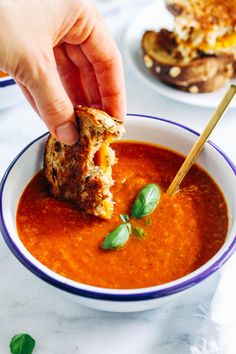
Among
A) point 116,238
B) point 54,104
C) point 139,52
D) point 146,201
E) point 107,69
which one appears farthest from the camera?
point 139,52

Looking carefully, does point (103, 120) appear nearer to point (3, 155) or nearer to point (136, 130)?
point (136, 130)

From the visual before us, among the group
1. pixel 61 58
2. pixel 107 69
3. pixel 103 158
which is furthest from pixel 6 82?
pixel 103 158

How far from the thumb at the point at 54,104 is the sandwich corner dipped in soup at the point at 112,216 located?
95 millimetres

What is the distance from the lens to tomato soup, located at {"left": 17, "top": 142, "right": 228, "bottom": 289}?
81.9 inches

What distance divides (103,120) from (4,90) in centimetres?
84

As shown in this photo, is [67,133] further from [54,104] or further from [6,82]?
[6,82]

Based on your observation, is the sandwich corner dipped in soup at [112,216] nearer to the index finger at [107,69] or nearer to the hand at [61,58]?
the hand at [61,58]

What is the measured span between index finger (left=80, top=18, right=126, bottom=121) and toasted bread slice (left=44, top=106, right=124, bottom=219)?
0.78ft

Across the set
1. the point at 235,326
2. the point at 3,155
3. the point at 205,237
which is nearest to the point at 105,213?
the point at 205,237

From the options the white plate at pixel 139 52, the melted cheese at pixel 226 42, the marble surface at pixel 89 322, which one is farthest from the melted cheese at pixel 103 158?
the melted cheese at pixel 226 42

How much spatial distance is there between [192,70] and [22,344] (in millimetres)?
1792

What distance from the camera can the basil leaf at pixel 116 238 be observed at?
2121 millimetres

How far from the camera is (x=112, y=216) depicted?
2287mm

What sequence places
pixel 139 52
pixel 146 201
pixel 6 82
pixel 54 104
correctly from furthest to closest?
1. pixel 139 52
2. pixel 6 82
3. pixel 146 201
4. pixel 54 104
